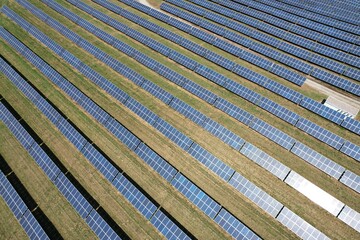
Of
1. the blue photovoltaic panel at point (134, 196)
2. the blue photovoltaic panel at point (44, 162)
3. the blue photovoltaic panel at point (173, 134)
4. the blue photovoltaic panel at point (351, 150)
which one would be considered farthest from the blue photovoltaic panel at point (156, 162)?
the blue photovoltaic panel at point (351, 150)

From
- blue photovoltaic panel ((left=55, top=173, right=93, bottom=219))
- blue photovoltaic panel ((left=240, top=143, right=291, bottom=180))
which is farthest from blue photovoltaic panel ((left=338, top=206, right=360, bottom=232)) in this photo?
blue photovoltaic panel ((left=55, top=173, right=93, bottom=219))

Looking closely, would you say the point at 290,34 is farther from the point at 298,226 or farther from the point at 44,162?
the point at 44,162

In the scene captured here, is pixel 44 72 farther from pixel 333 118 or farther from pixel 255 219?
pixel 333 118

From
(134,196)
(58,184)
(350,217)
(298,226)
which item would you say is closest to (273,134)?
(298,226)

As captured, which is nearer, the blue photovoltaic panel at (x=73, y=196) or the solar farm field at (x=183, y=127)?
the solar farm field at (x=183, y=127)

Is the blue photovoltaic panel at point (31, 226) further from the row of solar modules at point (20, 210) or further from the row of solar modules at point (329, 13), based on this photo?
the row of solar modules at point (329, 13)

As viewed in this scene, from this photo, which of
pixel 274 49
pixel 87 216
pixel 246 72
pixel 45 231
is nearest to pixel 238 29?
pixel 274 49
